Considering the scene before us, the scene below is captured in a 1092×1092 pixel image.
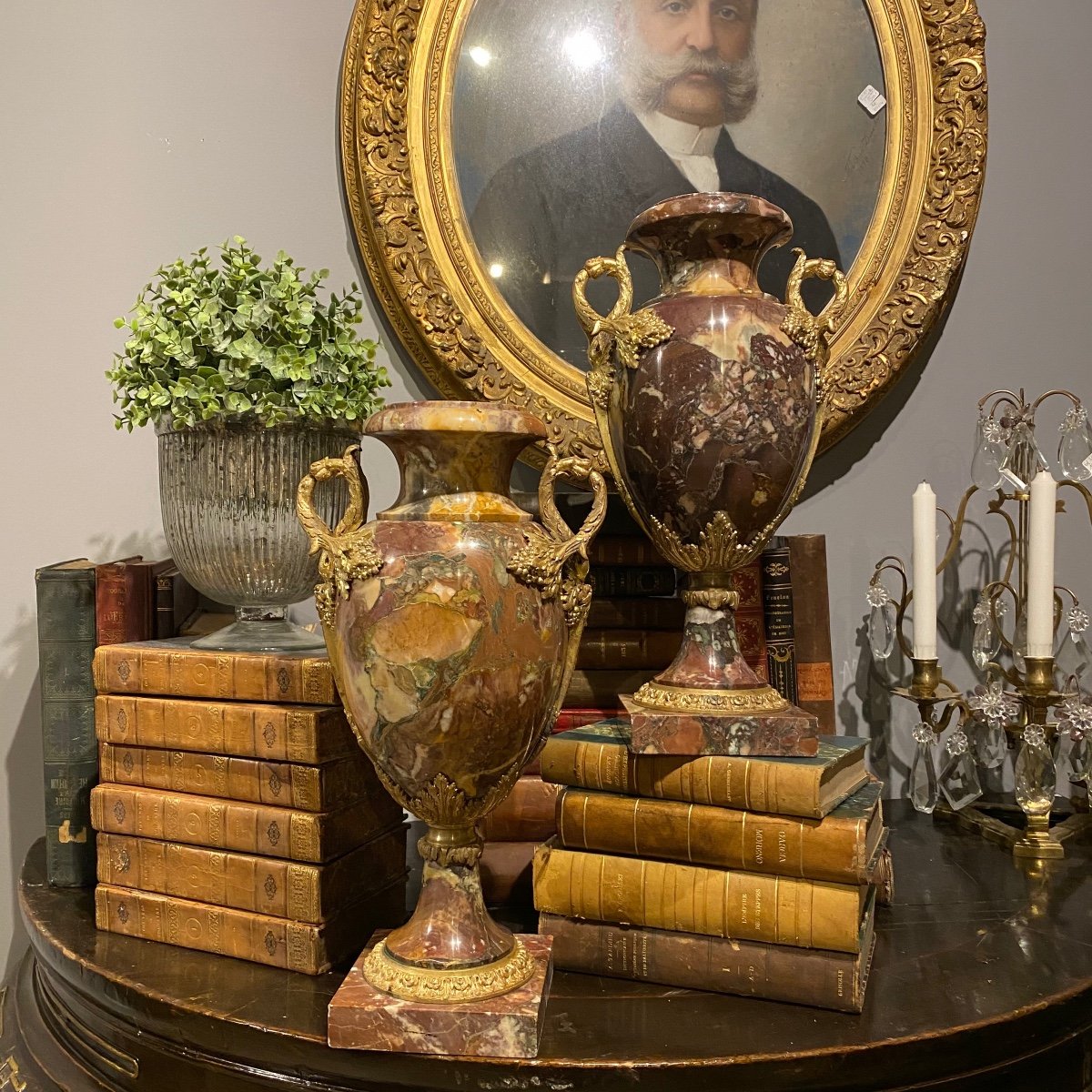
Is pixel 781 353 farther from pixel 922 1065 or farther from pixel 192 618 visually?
pixel 192 618

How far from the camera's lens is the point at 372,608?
30.1 inches

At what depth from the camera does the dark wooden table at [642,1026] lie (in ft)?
2.42

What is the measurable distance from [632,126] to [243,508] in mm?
710

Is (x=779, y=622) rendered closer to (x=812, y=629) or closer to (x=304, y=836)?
(x=812, y=629)

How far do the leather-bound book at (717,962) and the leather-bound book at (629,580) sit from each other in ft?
1.14

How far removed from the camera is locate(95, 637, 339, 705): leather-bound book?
92 cm

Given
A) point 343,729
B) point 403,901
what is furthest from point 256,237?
point 403,901

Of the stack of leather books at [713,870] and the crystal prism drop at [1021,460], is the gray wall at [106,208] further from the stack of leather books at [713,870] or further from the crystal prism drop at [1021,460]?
the crystal prism drop at [1021,460]

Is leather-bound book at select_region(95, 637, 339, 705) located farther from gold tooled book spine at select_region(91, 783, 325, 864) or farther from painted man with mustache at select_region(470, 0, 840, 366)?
painted man with mustache at select_region(470, 0, 840, 366)

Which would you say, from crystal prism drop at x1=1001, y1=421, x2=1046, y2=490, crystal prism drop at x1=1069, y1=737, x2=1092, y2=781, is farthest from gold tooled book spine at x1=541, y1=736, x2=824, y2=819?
crystal prism drop at x1=1001, y1=421, x2=1046, y2=490

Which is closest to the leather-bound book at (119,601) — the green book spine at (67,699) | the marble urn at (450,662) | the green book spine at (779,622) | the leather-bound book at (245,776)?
the green book spine at (67,699)

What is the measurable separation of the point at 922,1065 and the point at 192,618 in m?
0.87

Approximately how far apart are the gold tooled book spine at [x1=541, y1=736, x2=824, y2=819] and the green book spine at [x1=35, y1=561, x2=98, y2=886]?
503 millimetres

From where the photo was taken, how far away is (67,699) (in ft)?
3.57
